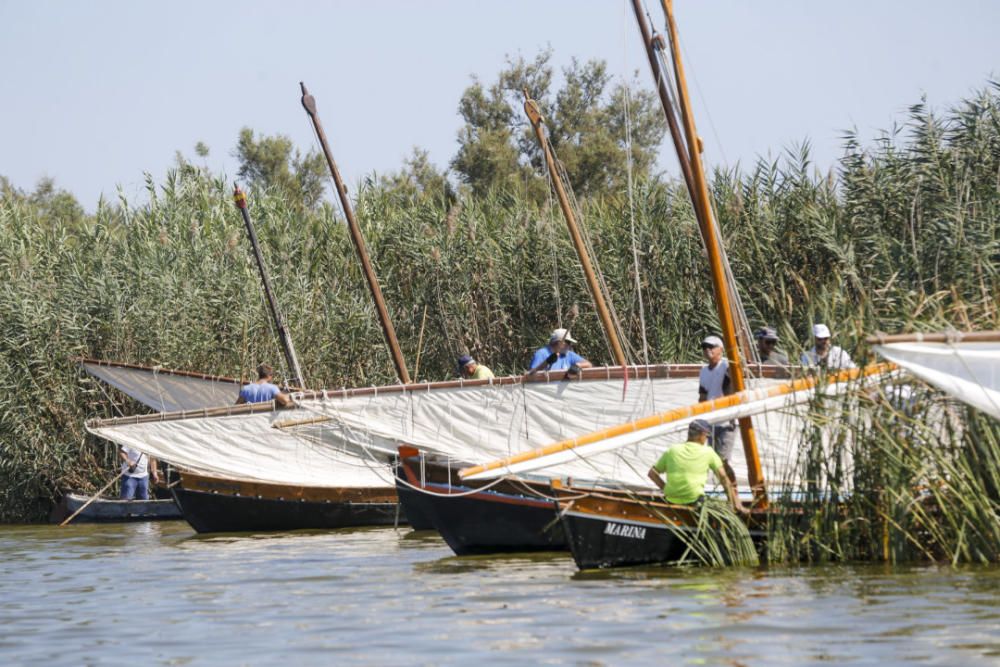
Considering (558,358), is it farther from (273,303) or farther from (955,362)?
(955,362)

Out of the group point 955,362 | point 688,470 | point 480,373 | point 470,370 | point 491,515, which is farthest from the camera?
point 480,373

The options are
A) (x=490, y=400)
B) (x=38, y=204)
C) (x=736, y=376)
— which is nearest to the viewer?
(x=736, y=376)

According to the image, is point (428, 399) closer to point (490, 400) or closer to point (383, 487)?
point (490, 400)

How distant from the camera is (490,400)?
19.3 meters

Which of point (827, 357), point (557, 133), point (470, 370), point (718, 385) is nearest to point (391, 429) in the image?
point (470, 370)

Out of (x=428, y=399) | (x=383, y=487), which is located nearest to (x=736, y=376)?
(x=428, y=399)

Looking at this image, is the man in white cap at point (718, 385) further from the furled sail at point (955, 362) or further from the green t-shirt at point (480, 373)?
the green t-shirt at point (480, 373)

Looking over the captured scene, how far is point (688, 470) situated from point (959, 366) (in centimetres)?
309

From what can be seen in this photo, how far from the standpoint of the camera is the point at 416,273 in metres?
26.2

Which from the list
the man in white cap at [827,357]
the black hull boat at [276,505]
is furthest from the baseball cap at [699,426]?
the black hull boat at [276,505]

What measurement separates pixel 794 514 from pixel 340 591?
379cm

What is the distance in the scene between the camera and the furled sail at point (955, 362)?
34.9ft

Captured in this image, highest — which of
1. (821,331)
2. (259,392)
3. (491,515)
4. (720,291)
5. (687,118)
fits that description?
(687,118)

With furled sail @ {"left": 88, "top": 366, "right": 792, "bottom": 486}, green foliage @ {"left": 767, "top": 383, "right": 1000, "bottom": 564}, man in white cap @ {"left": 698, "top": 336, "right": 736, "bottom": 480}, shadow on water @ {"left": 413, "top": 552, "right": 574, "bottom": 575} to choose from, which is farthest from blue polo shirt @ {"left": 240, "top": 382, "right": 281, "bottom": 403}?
green foliage @ {"left": 767, "top": 383, "right": 1000, "bottom": 564}
